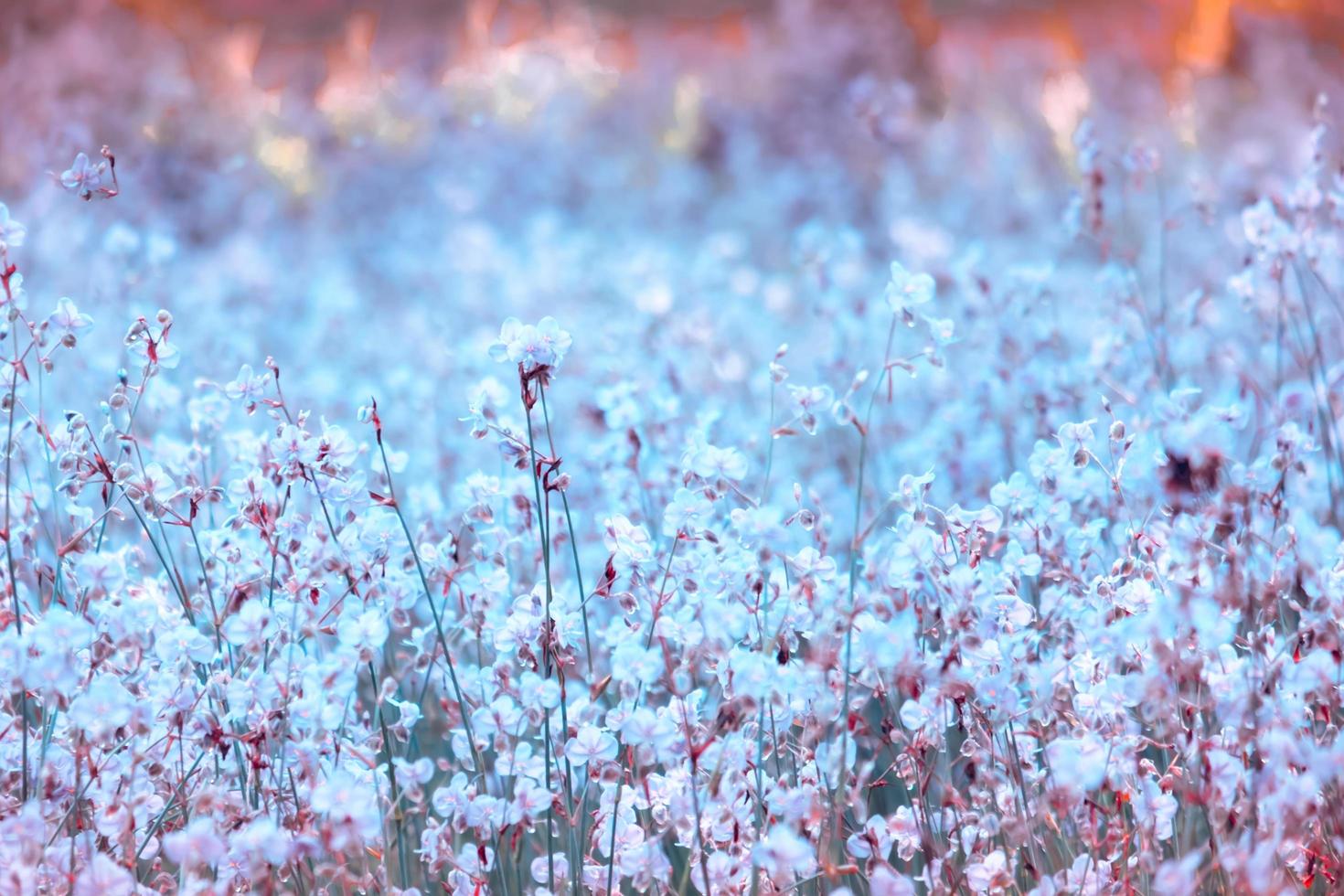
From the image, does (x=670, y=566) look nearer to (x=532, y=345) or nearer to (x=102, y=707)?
(x=532, y=345)

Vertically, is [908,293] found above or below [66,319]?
below

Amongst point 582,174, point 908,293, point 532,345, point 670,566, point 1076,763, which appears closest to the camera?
point 1076,763

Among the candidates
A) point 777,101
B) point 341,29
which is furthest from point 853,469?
point 341,29

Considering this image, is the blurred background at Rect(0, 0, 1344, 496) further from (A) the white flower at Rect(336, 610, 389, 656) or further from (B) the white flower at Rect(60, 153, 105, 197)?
(A) the white flower at Rect(336, 610, 389, 656)

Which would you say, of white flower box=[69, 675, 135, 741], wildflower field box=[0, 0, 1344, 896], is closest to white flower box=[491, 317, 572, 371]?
wildflower field box=[0, 0, 1344, 896]

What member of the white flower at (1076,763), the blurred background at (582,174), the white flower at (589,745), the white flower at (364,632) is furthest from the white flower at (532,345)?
the blurred background at (582,174)

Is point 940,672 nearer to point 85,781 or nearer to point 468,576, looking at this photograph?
point 468,576

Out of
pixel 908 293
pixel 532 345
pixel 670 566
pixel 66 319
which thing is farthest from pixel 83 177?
pixel 908 293

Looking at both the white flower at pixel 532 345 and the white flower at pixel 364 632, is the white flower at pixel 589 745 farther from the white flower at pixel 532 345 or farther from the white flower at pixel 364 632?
the white flower at pixel 532 345

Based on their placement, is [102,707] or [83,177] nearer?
[102,707]
